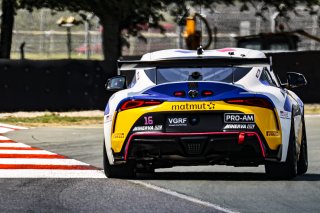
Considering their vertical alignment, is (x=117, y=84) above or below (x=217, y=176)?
above

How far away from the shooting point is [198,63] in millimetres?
11055

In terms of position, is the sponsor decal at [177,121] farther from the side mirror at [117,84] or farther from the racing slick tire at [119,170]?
the side mirror at [117,84]

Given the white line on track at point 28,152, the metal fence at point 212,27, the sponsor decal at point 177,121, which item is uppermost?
the sponsor decal at point 177,121

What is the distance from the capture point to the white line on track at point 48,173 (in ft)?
37.7

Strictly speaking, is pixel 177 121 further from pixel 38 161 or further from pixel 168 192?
pixel 38 161

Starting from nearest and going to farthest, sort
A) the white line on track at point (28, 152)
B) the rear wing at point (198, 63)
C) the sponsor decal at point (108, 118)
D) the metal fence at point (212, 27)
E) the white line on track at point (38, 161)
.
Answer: the sponsor decal at point (108, 118) < the rear wing at point (198, 63) < the white line on track at point (38, 161) < the white line on track at point (28, 152) < the metal fence at point (212, 27)

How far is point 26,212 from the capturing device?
8.43m

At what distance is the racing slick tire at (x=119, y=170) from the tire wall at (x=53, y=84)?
1484cm

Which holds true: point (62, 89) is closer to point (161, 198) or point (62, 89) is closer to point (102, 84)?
point (102, 84)

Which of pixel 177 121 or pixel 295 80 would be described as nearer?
pixel 177 121

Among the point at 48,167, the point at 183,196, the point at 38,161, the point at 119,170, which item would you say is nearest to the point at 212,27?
the point at 38,161

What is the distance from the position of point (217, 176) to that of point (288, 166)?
3.41 feet

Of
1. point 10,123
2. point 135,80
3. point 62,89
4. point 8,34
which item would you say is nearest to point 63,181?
point 135,80

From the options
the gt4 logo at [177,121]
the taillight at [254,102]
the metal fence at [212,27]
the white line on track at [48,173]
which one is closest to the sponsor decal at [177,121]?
the gt4 logo at [177,121]
